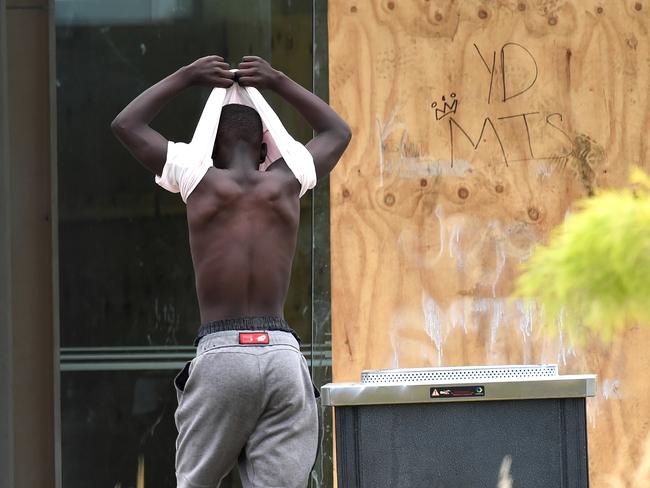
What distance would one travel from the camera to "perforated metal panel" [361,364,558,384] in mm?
4031

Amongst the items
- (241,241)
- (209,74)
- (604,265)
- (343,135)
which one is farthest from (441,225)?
(604,265)

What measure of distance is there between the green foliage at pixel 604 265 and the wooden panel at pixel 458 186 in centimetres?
409

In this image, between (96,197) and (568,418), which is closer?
(568,418)

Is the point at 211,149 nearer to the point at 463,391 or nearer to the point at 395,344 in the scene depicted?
the point at 463,391

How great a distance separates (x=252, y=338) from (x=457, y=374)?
0.83 meters

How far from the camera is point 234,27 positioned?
18.5 ft

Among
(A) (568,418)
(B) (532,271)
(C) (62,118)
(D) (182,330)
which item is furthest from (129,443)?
(B) (532,271)

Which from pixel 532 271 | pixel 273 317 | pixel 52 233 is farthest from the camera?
pixel 52 233

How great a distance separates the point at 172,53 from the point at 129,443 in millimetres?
1892

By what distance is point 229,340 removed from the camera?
363 centimetres

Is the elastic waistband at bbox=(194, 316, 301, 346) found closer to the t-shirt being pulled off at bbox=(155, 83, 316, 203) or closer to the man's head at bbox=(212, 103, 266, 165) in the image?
the t-shirt being pulled off at bbox=(155, 83, 316, 203)

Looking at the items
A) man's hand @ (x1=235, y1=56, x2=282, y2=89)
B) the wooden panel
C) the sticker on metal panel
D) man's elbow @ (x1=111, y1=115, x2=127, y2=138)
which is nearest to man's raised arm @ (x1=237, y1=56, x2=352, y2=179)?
man's hand @ (x1=235, y1=56, x2=282, y2=89)

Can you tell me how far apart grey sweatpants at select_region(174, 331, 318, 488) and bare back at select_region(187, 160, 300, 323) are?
0.39ft

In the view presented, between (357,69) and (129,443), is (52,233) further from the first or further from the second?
(357,69)
